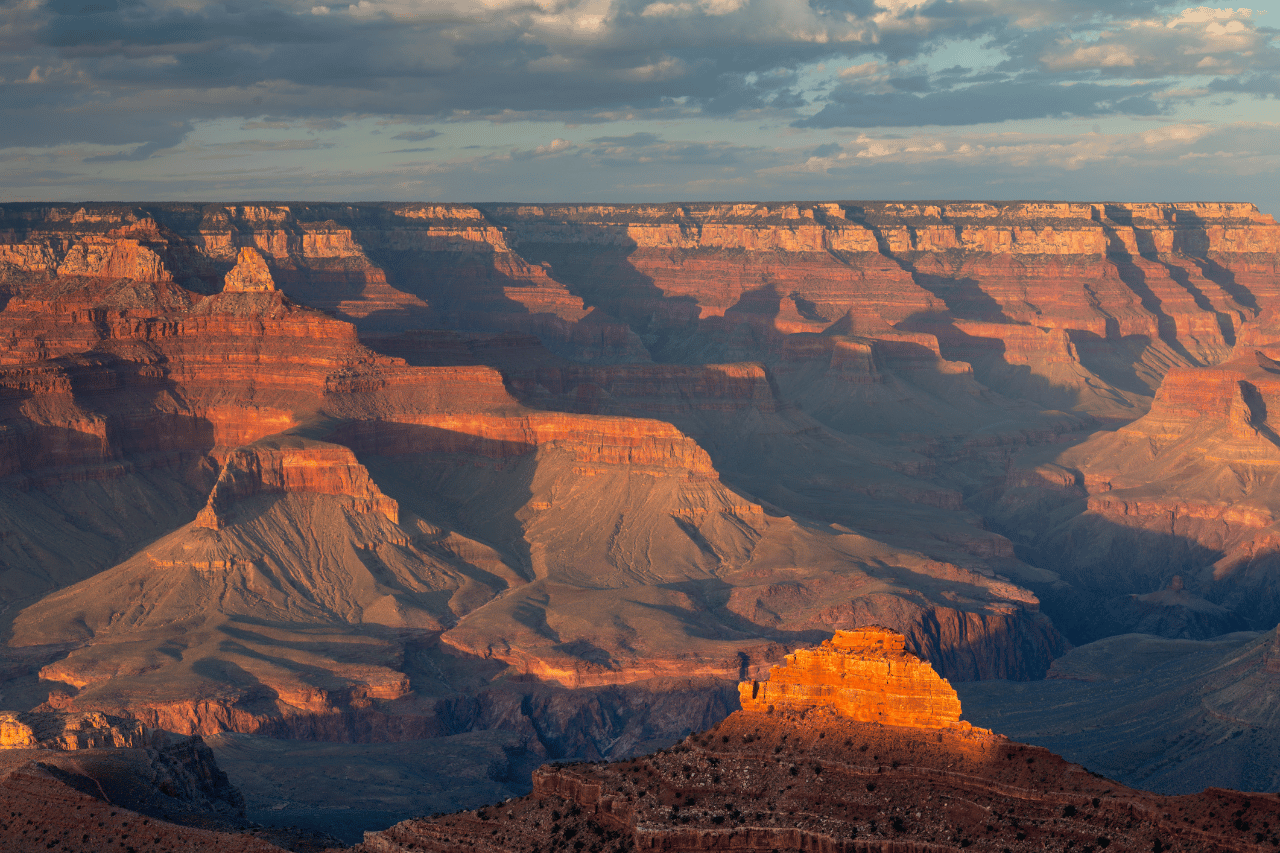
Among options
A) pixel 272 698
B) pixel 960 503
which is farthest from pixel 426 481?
pixel 960 503

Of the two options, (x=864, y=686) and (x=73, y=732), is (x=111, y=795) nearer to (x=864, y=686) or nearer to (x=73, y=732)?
(x=73, y=732)

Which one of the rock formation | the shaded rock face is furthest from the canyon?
the shaded rock face

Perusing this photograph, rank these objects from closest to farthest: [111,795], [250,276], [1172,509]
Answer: [111,795] < [250,276] < [1172,509]

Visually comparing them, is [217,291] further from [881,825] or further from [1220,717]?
[881,825]

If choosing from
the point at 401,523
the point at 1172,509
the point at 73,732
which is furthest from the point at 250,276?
the point at 1172,509

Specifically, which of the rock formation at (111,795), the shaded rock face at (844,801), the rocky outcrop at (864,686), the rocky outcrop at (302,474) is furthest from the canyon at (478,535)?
the rocky outcrop at (864,686)

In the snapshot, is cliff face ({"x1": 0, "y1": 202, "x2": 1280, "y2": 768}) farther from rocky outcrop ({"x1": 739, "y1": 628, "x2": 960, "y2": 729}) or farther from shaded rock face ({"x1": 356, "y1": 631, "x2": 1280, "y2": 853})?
rocky outcrop ({"x1": 739, "y1": 628, "x2": 960, "y2": 729})
